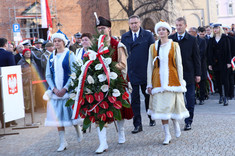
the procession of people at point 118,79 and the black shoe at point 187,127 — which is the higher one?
the procession of people at point 118,79

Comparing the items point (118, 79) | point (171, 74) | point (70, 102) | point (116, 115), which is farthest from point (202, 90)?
point (70, 102)

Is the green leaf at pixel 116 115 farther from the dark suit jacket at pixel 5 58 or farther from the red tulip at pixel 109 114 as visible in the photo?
the dark suit jacket at pixel 5 58

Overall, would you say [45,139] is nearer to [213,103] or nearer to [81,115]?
[81,115]

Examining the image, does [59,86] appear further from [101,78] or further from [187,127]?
[187,127]

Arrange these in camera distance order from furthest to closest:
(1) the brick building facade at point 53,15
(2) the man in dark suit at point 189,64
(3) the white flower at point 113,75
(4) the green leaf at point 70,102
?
(1) the brick building facade at point 53,15 < (2) the man in dark suit at point 189,64 < (4) the green leaf at point 70,102 < (3) the white flower at point 113,75

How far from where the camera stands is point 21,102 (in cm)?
1000

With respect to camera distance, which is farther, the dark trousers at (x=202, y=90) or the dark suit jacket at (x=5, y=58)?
the dark trousers at (x=202, y=90)

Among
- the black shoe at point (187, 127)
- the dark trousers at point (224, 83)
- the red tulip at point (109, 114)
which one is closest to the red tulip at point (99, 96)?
the red tulip at point (109, 114)

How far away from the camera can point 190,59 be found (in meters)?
8.27

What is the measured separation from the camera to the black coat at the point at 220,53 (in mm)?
11758

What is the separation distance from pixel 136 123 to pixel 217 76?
5149mm

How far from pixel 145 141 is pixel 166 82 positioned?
3.62 ft

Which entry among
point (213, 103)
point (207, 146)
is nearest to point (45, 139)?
point (207, 146)

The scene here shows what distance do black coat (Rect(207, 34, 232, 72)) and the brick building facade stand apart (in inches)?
928
